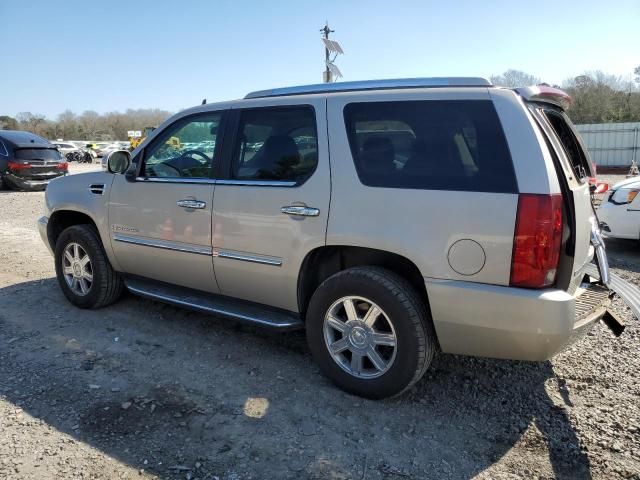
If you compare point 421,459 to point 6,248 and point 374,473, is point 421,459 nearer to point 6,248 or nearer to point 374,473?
point 374,473

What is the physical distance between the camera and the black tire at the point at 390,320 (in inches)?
117

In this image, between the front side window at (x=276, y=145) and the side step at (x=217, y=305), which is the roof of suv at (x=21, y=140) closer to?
the side step at (x=217, y=305)

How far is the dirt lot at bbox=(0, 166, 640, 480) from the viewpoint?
103 inches

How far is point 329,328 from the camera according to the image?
3.30m

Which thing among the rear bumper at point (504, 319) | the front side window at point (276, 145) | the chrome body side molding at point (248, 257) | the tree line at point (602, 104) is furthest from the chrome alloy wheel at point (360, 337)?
the tree line at point (602, 104)

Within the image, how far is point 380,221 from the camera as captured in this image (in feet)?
9.89

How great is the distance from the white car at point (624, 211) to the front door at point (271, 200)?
4.97 metres

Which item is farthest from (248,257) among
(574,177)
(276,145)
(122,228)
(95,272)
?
(574,177)

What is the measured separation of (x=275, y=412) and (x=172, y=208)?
181 cm

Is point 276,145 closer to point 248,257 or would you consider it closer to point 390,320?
point 248,257

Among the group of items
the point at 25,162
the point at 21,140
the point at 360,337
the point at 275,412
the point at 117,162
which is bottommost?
the point at 275,412

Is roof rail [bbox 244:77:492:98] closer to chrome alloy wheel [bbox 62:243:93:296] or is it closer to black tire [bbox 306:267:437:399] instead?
black tire [bbox 306:267:437:399]

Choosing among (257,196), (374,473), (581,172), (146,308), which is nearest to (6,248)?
(146,308)

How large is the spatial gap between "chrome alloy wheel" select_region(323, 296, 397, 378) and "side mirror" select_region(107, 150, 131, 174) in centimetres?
234
